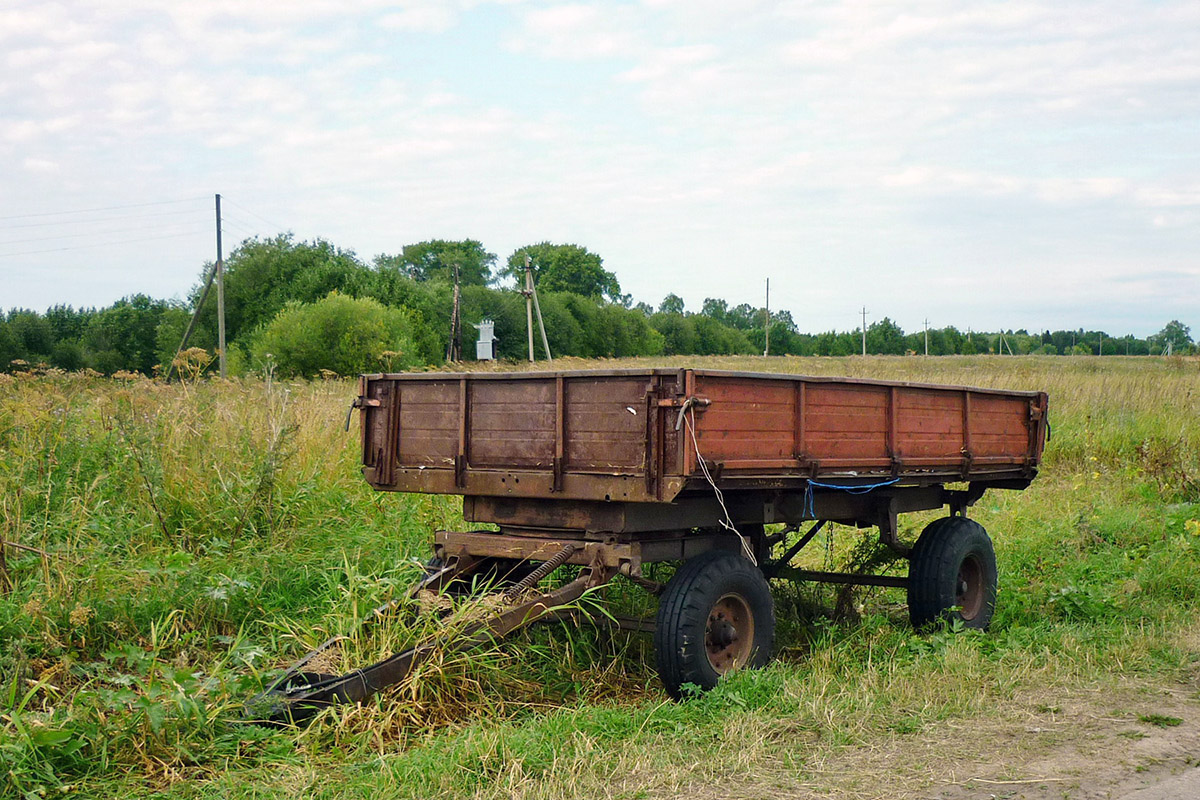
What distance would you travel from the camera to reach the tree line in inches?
1832

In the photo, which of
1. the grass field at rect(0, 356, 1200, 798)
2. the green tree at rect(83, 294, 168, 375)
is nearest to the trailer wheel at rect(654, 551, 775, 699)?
the grass field at rect(0, 356, 1200, 798)

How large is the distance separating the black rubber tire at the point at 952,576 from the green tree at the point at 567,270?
3420 inches

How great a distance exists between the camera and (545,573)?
18.9 feet

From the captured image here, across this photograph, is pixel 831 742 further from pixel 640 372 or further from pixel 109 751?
pixel 109 751

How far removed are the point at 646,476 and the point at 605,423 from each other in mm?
409

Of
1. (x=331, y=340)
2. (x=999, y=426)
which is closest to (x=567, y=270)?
(x=331, y=340)

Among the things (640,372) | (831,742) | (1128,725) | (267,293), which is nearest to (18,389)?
(640,372)

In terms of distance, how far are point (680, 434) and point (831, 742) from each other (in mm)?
1637

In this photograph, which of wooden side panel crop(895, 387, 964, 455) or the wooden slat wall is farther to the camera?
wooden side panel crop(895, 387, 964, 455)

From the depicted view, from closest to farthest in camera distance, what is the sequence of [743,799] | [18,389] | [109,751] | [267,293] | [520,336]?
[743,799] < [109,751] < [18,389] < [267,293] < [520,336]

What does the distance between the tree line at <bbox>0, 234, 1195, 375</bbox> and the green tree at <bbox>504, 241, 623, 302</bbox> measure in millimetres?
112

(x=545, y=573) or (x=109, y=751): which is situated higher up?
(x=545, y=573)

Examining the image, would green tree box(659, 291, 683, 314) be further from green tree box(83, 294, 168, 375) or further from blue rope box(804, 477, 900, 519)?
blue rope box(804, 477, 900, 519)

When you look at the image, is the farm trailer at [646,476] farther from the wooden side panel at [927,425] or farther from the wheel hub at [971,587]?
the wheel hub at [971,587]
